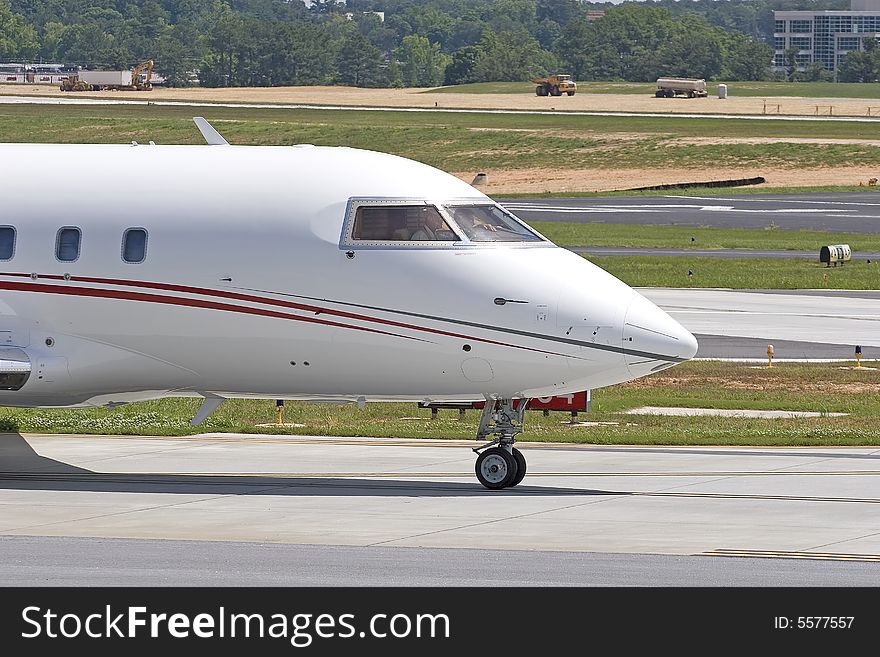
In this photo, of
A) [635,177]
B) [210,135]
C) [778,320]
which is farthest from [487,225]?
[635,177]

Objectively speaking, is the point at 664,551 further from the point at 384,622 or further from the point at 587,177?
the point at 587,177

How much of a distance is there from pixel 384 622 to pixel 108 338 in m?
9.97

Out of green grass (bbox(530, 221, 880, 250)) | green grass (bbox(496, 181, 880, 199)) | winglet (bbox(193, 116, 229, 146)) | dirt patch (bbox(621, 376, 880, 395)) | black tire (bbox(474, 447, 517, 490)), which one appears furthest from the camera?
green grass (bbox(496, 181, 880, 199))

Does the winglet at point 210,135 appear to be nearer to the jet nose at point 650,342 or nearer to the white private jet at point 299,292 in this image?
the white private jet at point 299,292

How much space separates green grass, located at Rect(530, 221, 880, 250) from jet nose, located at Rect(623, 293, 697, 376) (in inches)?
1839

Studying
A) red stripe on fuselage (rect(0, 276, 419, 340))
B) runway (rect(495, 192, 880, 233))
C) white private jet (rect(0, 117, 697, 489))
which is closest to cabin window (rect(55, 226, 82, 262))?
white private jet (rect(0, 117, 697, 489))

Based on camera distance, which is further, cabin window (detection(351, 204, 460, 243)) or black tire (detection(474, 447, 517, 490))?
black tire (detection(474, 447, 517, 490))

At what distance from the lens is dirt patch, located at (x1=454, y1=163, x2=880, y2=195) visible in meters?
110

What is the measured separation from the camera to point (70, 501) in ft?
74.9

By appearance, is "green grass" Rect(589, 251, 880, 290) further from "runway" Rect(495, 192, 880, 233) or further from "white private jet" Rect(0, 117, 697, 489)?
"white private jet" Rect(0, 117, 697, 489)

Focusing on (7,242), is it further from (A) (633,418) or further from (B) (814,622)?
(B) (814,622)

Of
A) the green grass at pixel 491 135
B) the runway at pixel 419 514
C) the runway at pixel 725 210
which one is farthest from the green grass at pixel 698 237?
the runway at pixel 419 514

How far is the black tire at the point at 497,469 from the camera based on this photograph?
2347cm

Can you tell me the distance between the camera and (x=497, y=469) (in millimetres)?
23516
